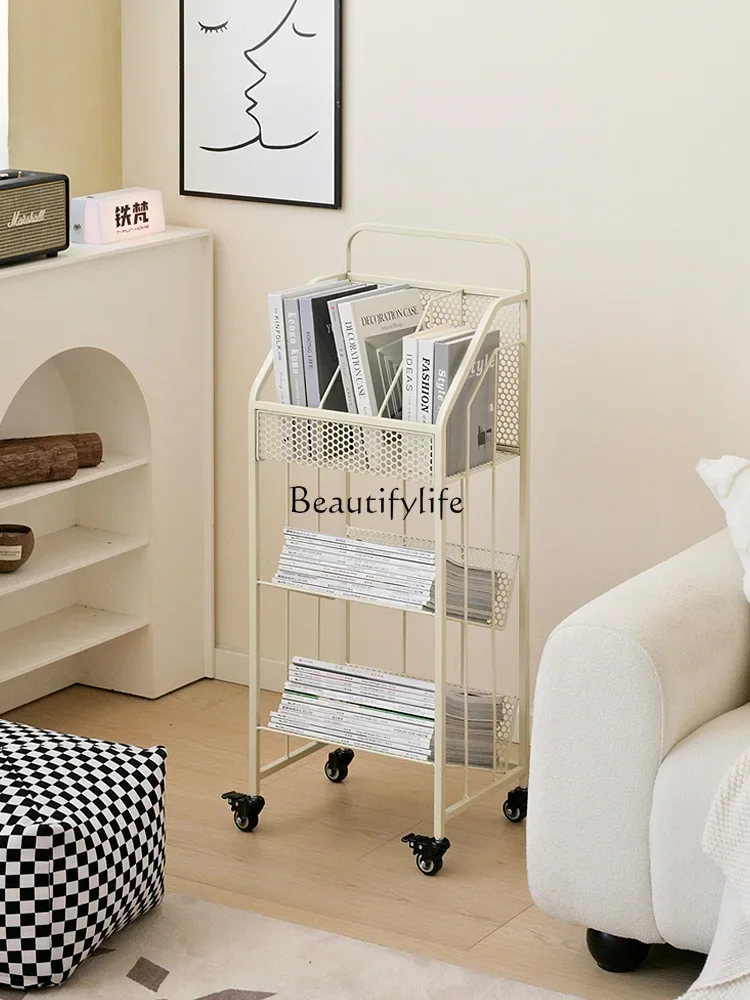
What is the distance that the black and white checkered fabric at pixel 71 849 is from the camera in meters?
2.35

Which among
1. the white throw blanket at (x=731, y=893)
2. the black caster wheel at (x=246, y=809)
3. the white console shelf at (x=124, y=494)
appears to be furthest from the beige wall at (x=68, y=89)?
the white throw blanket at (x=731, y=893)

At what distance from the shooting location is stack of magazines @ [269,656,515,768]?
284 cm

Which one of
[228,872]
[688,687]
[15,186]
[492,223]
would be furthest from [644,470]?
[15,186]

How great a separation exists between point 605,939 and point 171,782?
3.60 ft

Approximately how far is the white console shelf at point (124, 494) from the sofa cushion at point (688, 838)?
4.98ft

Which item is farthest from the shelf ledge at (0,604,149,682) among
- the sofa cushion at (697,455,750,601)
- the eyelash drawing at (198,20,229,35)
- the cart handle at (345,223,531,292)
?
the sofa cushion at (697,455,750,601)

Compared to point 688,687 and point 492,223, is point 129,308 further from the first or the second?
point 688,687

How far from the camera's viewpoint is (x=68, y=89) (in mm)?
3541

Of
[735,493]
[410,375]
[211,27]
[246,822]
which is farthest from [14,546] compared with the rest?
[735,493]

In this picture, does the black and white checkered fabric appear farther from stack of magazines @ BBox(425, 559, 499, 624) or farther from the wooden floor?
stack of magazines @ BBox(425, 559, 499, 624)

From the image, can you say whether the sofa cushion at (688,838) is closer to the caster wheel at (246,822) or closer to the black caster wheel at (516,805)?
the black caster wheel at (516,805)

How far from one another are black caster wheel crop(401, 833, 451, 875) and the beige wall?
5.65ft

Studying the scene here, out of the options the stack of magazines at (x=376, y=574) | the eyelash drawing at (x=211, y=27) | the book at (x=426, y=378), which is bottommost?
the stack of magazines at (x=376, y=574)

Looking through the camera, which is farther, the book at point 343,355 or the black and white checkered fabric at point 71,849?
the book at point 343,355
